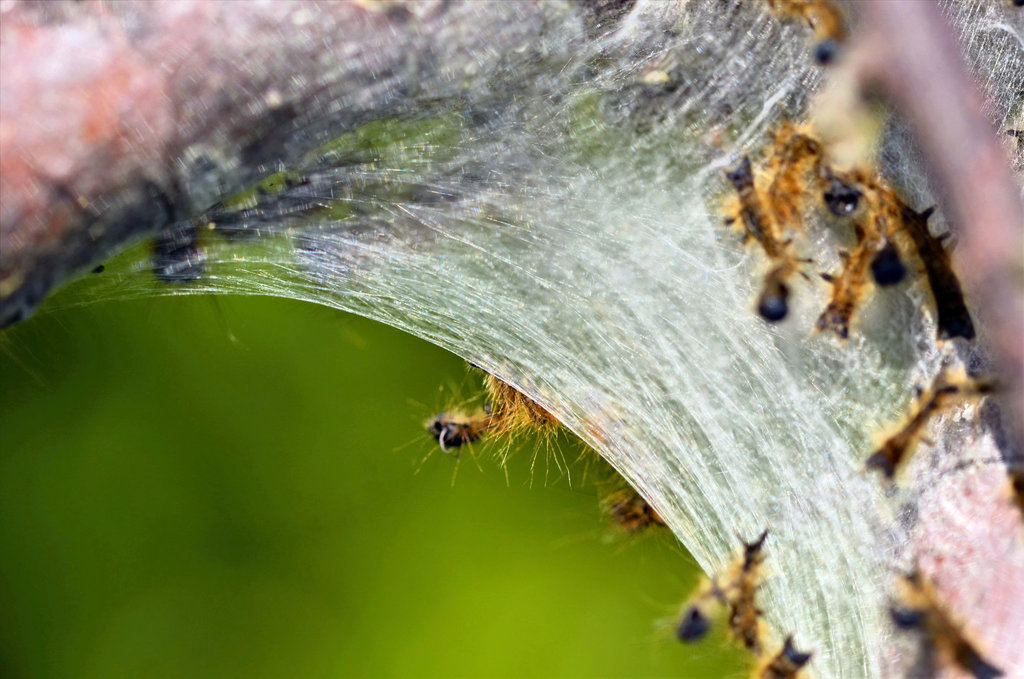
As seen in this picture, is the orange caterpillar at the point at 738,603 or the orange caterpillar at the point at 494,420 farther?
the orange caterpillar at the point at 494,420

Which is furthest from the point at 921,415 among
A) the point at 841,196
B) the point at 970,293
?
the point at 841,196

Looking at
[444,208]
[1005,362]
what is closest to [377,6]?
[444,208]

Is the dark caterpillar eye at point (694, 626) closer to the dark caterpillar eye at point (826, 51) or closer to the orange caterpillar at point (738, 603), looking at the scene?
the orange caterpillar at point (738, 603)

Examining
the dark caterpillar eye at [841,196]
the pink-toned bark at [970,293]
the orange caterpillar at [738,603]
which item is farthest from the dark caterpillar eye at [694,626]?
the dark caterpillar eye at [841,196]

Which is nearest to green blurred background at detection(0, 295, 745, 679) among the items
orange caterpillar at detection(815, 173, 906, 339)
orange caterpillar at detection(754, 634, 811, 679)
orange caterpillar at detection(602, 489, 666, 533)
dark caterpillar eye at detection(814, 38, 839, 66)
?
orange caterpillar at detection(602, 489, 666, 533)

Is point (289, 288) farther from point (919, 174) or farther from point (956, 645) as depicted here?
point (956, 645)

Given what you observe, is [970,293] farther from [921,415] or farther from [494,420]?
[494,420]

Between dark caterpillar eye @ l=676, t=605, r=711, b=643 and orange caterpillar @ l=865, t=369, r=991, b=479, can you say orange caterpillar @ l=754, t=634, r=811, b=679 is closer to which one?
dark caterpillar eye @ l=676, t=605, r=711, b=643
